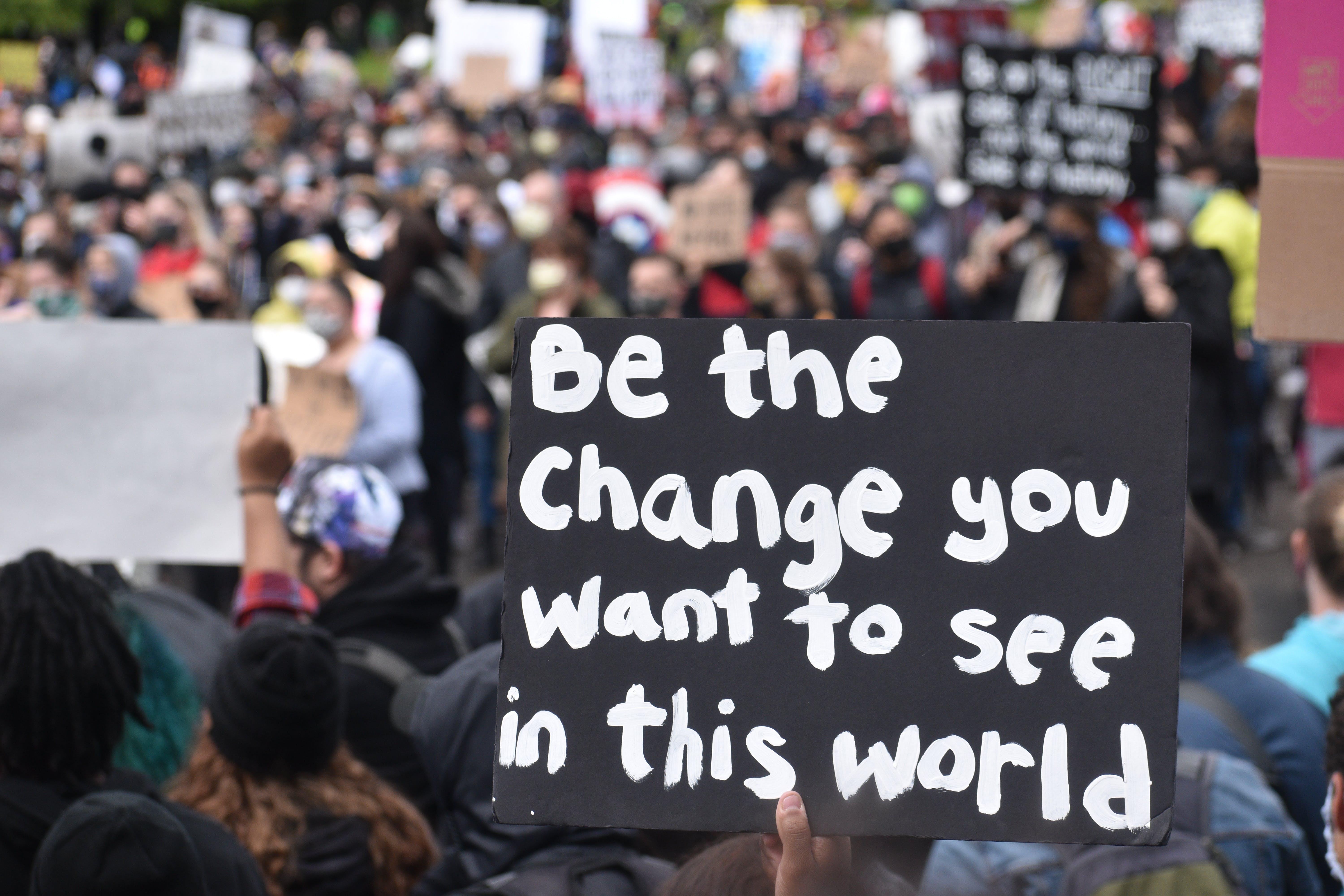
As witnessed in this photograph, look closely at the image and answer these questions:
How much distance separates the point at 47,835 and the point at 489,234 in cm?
777

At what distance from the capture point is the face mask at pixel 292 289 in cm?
703

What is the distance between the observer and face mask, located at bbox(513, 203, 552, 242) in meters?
9.30

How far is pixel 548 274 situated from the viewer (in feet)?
23.8

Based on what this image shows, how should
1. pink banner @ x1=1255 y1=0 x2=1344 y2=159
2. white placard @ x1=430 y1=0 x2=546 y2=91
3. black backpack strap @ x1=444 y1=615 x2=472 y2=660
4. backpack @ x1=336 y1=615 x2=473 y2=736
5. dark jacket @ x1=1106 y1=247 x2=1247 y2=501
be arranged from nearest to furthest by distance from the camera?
1. pink banner @ x1=1255 y1=0 x2=1344 y2=159
2. backpack @ x1=336 y1=615 x2=473 y2=736
3. black backpack strap @ x1=444 y1=615 x2=472 y2=660
4. dark jacket @ x1=1106 y1=247 x2=1247 y2=501
5. white placard @ x1=430 y1=0 x2=546 y2=91

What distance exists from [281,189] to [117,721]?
11.2m

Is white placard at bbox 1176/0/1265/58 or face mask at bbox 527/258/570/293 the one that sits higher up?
white placard at bbox 1176/0/1265/58

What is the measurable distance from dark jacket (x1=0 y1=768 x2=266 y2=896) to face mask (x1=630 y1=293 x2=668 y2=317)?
537 cm

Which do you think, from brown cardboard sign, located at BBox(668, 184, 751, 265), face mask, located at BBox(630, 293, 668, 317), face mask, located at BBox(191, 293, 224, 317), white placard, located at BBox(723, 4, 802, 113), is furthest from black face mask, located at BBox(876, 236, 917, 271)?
white placard, located at BBox(723, 4, 802, 113)

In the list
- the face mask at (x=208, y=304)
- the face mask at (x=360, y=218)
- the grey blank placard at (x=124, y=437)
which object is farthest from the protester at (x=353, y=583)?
the face mask at (x=360, y=218)

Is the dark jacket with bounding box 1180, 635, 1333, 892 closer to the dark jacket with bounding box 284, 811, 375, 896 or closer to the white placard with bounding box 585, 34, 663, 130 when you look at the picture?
the dark jacket with bounding box 284, 811, 375, 896

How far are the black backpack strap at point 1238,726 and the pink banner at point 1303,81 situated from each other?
102 centimetres

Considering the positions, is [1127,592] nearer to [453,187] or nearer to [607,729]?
[607,729]

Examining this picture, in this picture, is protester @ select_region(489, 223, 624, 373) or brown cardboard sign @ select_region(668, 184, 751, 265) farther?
brown cardboard sign @ select_region(668, 184, 751, 265)

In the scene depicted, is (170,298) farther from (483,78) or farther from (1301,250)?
(483,78)
